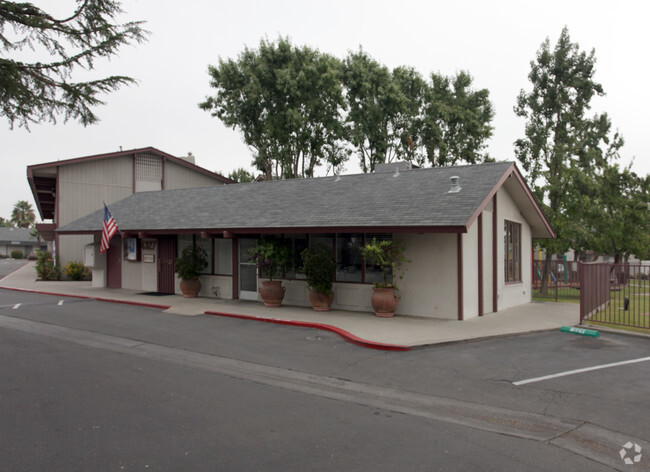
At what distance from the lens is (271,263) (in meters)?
14.4

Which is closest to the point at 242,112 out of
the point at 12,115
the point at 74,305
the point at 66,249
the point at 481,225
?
the point at 66,249

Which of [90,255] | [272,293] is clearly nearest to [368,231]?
[272,293]

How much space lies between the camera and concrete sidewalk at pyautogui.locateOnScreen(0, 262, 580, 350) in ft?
32.9

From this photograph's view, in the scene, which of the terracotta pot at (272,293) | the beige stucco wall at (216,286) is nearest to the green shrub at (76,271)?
the beige stucco wall at (216,286)

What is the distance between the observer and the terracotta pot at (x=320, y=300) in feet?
44.8

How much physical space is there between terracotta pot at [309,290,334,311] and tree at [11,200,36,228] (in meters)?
111

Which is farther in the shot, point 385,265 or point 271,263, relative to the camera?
point 271,263

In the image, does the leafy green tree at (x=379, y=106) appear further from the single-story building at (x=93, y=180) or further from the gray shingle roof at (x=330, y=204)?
the gray shingle roof at (x=330, y=204)

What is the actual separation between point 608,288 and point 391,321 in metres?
6.05

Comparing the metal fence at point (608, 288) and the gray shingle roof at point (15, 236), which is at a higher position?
the gray shingle roof at point (15, 236)

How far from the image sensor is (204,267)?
1719cm

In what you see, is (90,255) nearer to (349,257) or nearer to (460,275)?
(349,257)

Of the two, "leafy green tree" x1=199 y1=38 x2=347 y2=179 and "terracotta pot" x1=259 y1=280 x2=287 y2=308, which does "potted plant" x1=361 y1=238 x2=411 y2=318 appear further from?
"leafy green tree" x1=199 y1=38 x2=347 y2=179

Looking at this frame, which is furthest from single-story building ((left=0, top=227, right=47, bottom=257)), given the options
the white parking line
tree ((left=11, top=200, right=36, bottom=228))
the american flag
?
the white parking line
